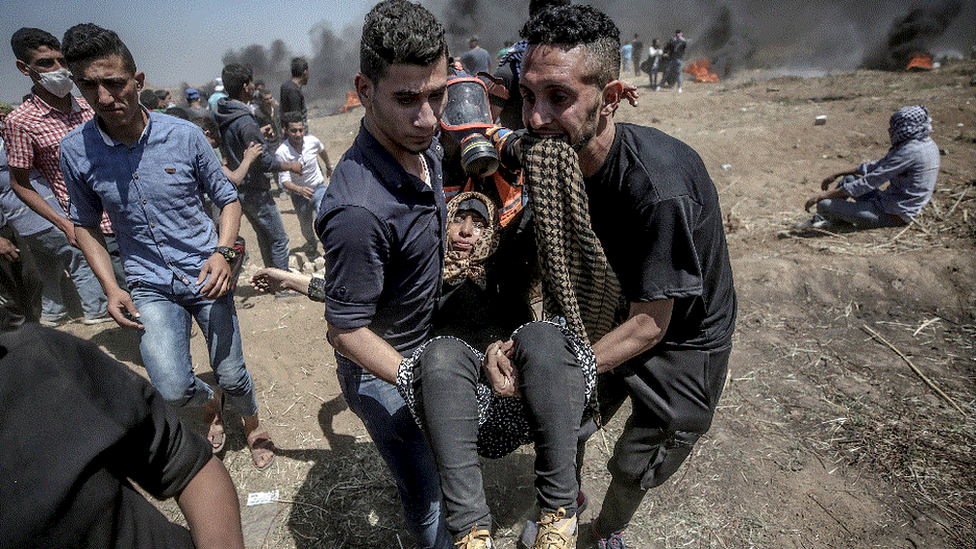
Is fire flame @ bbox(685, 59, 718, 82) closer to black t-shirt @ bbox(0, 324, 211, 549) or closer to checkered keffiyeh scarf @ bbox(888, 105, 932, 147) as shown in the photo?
checkered keffiyeh scarf @ bbox(888, 105, 932, 147)

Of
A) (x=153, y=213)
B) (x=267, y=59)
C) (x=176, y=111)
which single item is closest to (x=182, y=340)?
(x=153, y=213)

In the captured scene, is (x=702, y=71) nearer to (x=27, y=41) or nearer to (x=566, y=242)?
(x=27, y=41)

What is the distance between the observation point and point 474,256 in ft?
7.85

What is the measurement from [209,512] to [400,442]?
0.78 meters

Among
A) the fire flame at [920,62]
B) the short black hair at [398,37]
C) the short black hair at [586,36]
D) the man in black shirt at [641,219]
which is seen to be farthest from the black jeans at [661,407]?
the fire flame at [920,62]

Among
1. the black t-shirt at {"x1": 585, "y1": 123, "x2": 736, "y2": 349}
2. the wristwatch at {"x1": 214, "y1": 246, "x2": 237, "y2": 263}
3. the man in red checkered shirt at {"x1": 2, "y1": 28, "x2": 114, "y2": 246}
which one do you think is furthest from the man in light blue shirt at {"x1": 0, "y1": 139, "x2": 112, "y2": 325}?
the black t-shirt at {"x1": 585, "y1": 123, "x2": 736, "y2": 349}

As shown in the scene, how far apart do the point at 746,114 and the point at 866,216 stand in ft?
28.6

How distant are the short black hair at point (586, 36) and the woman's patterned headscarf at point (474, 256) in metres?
0.86

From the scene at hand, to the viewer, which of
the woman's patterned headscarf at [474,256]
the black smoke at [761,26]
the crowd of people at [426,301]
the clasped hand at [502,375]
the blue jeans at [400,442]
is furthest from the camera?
the black smoke at [761,26]

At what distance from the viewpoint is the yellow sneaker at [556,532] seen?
1.63 metres

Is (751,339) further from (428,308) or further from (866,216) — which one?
(428,308)

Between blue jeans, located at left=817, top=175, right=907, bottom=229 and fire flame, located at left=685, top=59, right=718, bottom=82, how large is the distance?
63.1ft

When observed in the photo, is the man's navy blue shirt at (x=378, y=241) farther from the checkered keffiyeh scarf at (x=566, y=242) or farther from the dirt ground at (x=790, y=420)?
the dirt ground at (x=790, y=420)

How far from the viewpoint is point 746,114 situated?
542 inches
